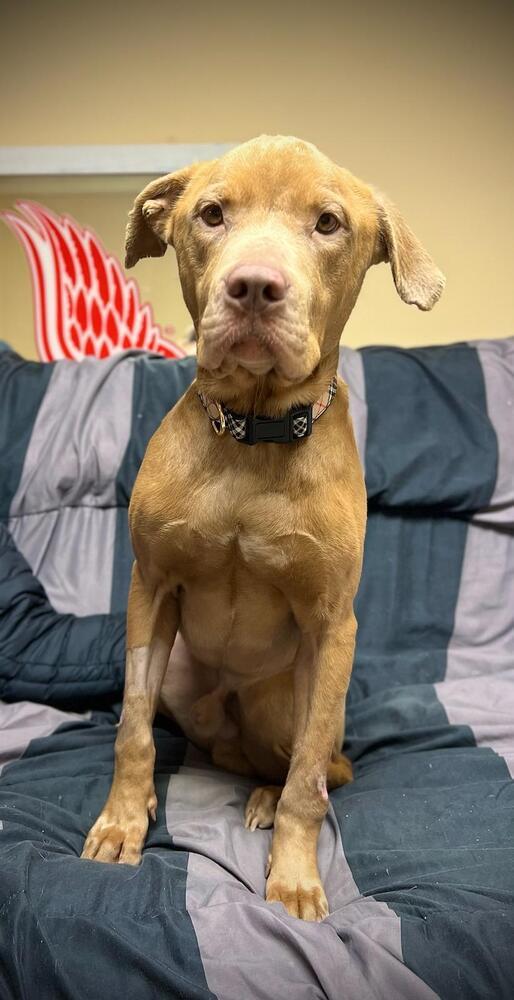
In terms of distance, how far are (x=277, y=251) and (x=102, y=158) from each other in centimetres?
205

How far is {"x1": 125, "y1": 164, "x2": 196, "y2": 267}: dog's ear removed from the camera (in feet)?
5.20

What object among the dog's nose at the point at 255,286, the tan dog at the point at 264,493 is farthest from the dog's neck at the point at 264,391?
the dog's nose at the point at 255,286

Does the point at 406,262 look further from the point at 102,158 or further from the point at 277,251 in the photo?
the point at 102,158

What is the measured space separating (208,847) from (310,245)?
1.06 m

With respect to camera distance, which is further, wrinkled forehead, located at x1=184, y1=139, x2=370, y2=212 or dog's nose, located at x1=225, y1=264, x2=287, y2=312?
wrinkled forehead, located at x1=184, y1=139, x2=370, y2=212

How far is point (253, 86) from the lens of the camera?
300 cm

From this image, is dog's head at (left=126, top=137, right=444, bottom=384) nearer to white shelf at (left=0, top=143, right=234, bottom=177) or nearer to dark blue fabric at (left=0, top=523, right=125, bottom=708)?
dark blue fabric at (left=0, top=523, right=125, bottom=708)

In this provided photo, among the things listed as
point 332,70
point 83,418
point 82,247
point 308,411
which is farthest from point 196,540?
point 332,70

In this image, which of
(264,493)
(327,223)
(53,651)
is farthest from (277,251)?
(53,651)

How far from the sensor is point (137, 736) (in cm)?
155

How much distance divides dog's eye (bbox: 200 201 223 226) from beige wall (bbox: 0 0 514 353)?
5.70 ft

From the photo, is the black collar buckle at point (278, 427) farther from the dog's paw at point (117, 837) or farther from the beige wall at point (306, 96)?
the beige wall at point (306, 96)

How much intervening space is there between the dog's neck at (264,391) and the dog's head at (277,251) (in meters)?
0.05

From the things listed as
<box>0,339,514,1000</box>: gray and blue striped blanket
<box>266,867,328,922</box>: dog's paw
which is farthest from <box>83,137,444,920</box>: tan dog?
<box>0,339,514,1000</box>: gray and blue striped blanket
